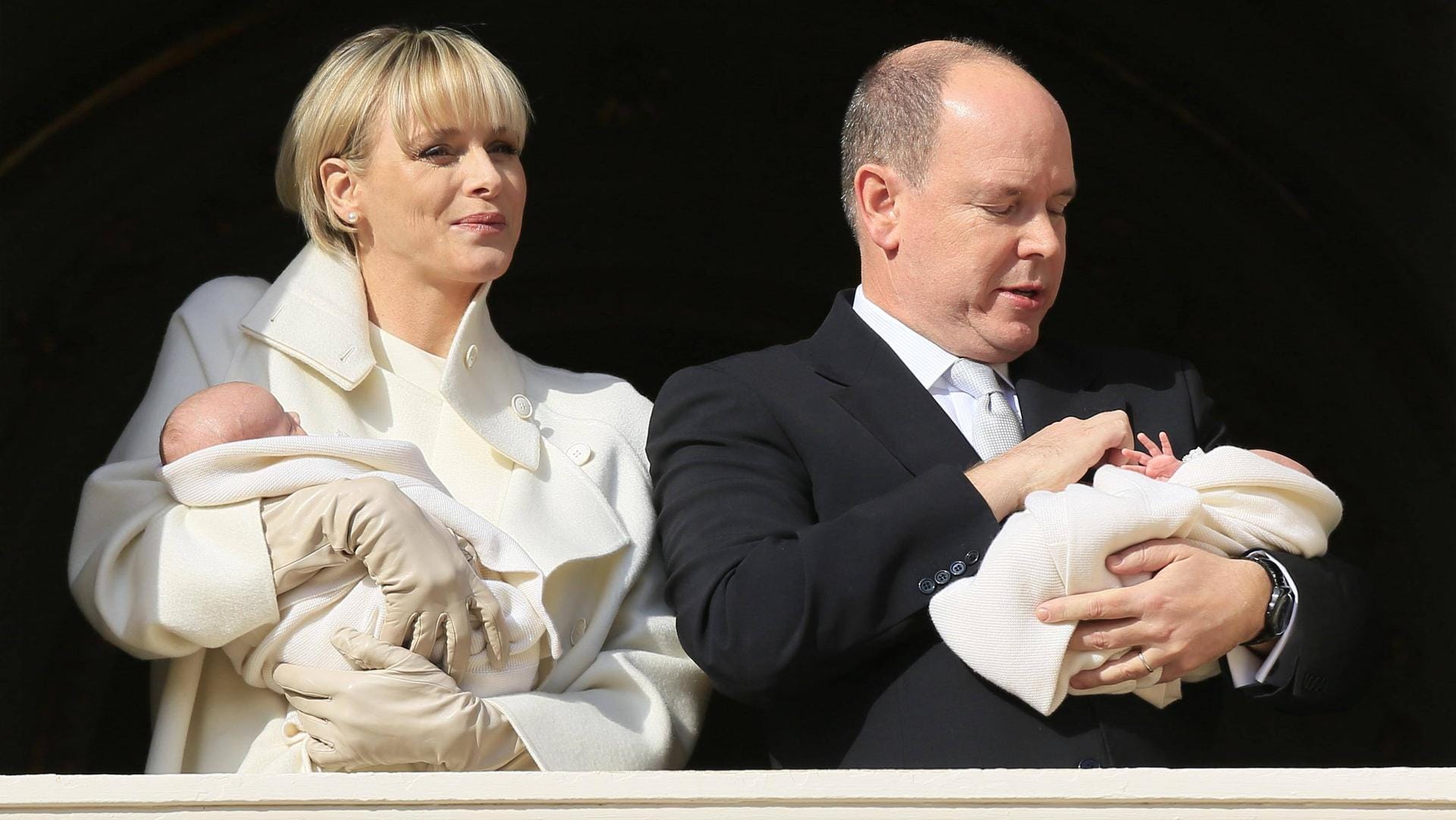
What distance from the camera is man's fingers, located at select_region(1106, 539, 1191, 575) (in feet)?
10.3

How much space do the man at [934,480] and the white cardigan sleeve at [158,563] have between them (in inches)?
Answer: 25.4

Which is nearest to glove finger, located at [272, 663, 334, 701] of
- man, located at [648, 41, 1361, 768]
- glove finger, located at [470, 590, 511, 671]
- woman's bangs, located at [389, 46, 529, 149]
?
glove finger, located at [470, 590, 511, 671]

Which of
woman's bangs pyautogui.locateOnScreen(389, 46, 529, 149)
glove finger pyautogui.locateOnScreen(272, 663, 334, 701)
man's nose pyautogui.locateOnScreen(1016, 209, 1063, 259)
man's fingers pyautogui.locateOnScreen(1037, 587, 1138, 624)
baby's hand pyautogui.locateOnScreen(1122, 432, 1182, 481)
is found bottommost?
glove finger pyautogui.locateOnScreen(272, 663, 334, 701)

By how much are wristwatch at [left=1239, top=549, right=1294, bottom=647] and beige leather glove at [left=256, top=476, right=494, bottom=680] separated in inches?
44.7

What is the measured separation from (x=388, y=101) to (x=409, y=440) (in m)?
0.62

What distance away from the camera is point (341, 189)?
3922 mm

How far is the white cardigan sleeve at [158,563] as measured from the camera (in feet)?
10.7

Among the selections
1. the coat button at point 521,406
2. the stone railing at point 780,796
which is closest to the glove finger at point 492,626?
the stone railing at point 780,796

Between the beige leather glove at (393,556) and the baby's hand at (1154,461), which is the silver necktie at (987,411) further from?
the beige leather glove at (393,556)

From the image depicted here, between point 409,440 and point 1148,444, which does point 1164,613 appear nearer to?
point 1148,444

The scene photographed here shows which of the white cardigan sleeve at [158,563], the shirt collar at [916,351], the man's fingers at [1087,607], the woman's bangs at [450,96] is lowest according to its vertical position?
the white cardigan sleeve at [158,563]

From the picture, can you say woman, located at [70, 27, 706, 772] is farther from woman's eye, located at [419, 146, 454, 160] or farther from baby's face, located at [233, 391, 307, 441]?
baby's face, located at [233, 391, 307, 441]

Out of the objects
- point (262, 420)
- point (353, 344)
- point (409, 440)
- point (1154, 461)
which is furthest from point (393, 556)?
point (1154, 461)

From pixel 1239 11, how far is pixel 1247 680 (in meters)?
2.23
